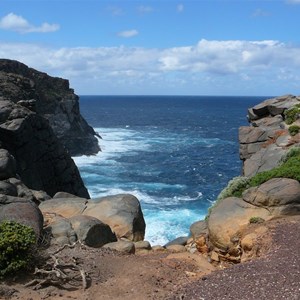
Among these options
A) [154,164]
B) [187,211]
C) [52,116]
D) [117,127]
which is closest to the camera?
[187,211]

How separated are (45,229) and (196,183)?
4558 centimetres

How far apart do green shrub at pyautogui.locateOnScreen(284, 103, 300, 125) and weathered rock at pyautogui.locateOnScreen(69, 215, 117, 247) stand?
60.3ft

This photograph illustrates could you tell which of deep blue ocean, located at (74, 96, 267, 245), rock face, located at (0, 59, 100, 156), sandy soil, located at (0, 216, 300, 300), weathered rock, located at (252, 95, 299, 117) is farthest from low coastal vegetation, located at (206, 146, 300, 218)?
rock face, located at (0, 59, 100, 156)

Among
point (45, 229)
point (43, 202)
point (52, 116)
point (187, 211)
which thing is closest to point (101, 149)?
point (52, 116)

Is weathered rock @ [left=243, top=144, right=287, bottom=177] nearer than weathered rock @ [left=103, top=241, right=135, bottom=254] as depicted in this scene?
No

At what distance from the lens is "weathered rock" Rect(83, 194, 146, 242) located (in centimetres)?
2334

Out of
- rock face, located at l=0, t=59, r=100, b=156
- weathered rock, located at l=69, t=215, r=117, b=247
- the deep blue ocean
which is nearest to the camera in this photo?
weathered rock, located at l=69, t=215, r=117, b=247

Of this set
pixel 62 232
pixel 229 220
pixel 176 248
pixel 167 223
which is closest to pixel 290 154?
pixel 229 220

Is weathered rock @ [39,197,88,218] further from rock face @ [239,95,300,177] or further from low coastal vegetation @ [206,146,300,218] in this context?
rock face @ [239,95,300,177]

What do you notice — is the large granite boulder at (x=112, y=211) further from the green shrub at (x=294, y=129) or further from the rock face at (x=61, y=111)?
the rock face at (x=61, y=111)

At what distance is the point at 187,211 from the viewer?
49844 mm

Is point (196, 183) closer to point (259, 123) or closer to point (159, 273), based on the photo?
point (259, 123)

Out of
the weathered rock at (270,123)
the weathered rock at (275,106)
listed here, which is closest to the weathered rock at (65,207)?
the weathered rock at (270,123)

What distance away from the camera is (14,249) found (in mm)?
16141
